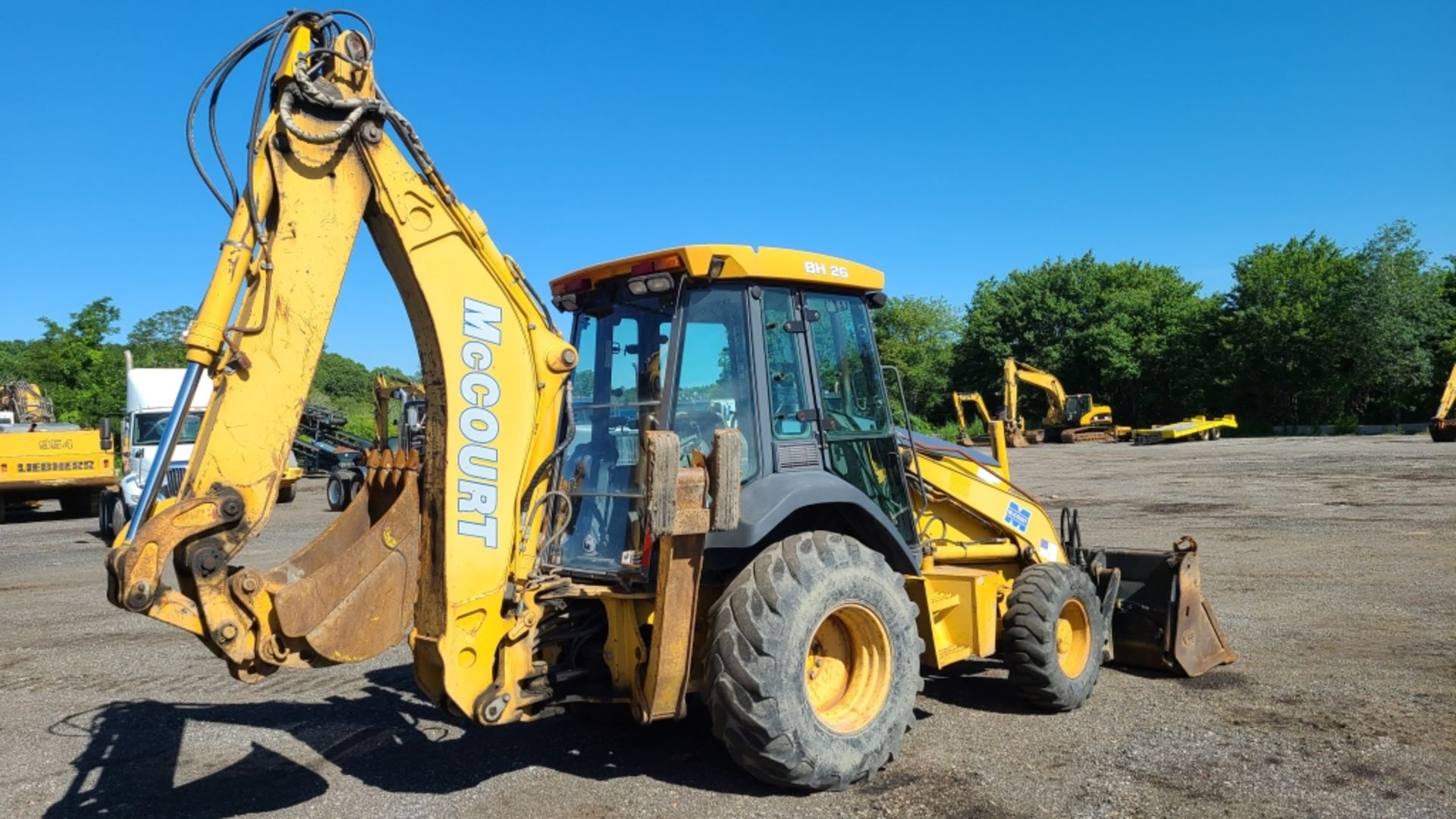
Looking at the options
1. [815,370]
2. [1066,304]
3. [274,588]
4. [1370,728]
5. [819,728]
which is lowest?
[1370,728]

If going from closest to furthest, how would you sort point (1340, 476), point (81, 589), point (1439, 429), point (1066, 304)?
point (81, 589) → point (1340, 476) → point (1439, 429) → point (1066, 304)

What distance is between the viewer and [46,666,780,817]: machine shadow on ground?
4500mm

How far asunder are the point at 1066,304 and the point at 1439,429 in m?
22.4

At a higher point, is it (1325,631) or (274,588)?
(274,588)

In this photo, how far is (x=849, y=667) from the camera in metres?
4.72

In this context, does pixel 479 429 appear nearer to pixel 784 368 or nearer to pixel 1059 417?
pixel 784 368

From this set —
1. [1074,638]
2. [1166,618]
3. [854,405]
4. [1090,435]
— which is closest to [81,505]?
[854,405]

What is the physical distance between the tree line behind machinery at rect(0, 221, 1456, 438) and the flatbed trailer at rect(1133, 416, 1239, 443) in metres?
5.46

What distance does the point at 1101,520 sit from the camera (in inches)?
603

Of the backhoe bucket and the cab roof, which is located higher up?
the cab roof

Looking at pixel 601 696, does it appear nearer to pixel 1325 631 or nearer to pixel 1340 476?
pixel 1325 631

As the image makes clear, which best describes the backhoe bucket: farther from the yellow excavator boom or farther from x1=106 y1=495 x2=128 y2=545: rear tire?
x1=106 y1=495 x2=128 y2=545: rear tire

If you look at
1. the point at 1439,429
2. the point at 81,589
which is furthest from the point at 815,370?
the point at 1439,429

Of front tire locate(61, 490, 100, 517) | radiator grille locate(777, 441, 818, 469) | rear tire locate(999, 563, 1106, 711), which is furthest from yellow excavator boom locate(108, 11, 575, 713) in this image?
front tire locate(61, 490, 100, 517)
